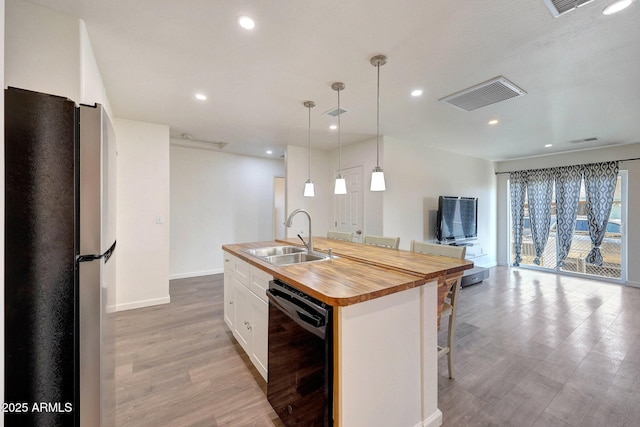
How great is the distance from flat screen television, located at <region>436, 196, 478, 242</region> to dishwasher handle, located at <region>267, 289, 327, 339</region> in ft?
13.4

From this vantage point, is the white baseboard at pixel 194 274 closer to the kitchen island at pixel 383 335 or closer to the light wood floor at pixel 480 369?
the light wood floor at pixel 480 369

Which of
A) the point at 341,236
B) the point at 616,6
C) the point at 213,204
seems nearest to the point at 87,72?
the point at 341,236

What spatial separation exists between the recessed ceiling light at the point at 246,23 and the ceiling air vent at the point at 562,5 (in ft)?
5.66

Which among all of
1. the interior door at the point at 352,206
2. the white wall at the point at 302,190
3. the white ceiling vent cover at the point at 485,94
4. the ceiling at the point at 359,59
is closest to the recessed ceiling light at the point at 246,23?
the ceiling at the point at 359,59

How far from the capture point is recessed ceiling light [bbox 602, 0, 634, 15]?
146 centimetres

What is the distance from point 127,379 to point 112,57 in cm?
254

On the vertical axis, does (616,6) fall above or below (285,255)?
above

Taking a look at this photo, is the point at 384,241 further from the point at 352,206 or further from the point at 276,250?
the point at 352,206

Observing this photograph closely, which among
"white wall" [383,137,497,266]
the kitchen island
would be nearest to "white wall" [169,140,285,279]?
"white wall" [383,137,497,266]

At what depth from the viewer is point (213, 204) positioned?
5188mm

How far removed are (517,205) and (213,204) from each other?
6.83 meters

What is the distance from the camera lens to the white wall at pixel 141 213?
3352mm

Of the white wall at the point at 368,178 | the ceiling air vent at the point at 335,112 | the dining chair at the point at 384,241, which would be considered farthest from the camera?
the white wall at the point at 368,178

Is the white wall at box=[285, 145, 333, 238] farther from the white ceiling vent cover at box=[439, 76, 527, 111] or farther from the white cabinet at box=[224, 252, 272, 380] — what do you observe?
the white ceiling vent cover at box=[439, 76, 527, 111]
